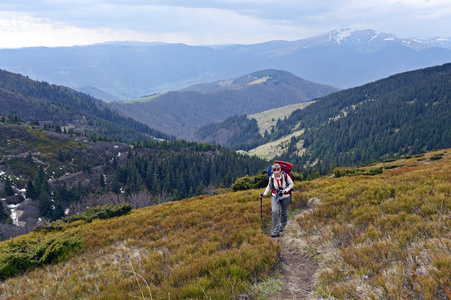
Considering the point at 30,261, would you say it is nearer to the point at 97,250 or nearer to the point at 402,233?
the point at 97,250

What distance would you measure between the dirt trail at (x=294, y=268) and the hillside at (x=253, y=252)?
104 millimetres

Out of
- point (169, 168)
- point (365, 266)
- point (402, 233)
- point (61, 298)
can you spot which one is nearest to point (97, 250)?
point (61, 298)

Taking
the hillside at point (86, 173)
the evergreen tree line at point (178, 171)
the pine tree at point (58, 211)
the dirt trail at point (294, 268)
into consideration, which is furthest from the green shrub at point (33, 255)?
the evergreen tree line at point (178, 171)

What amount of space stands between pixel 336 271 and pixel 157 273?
20.5ft

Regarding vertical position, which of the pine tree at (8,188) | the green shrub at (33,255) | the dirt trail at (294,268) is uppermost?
the dirt trail at (294,268)

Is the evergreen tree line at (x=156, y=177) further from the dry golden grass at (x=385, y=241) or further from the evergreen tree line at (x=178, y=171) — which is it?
the dry golden grass at (x=385, y=241)

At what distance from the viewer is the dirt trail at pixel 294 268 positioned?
755 cm

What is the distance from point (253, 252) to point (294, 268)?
1570mm

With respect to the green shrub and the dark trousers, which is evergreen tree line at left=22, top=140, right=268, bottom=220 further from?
the dark trousers

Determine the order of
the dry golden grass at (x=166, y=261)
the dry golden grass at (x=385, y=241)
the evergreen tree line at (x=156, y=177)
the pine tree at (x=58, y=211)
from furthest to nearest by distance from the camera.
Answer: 1. the evergreen tree line at (x=156, y=177)
2. the pine tree at (x=58, y=211)
3. the dry golden grass at (x=166, y=261)
4. the dry golden grass at (x=385, y=241)

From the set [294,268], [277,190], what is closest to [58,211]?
[277,190]

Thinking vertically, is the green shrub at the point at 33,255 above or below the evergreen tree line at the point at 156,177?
above

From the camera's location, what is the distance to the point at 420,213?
10508 millimetres

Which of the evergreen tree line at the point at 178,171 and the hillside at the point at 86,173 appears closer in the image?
the hillside at the point at 86,173
